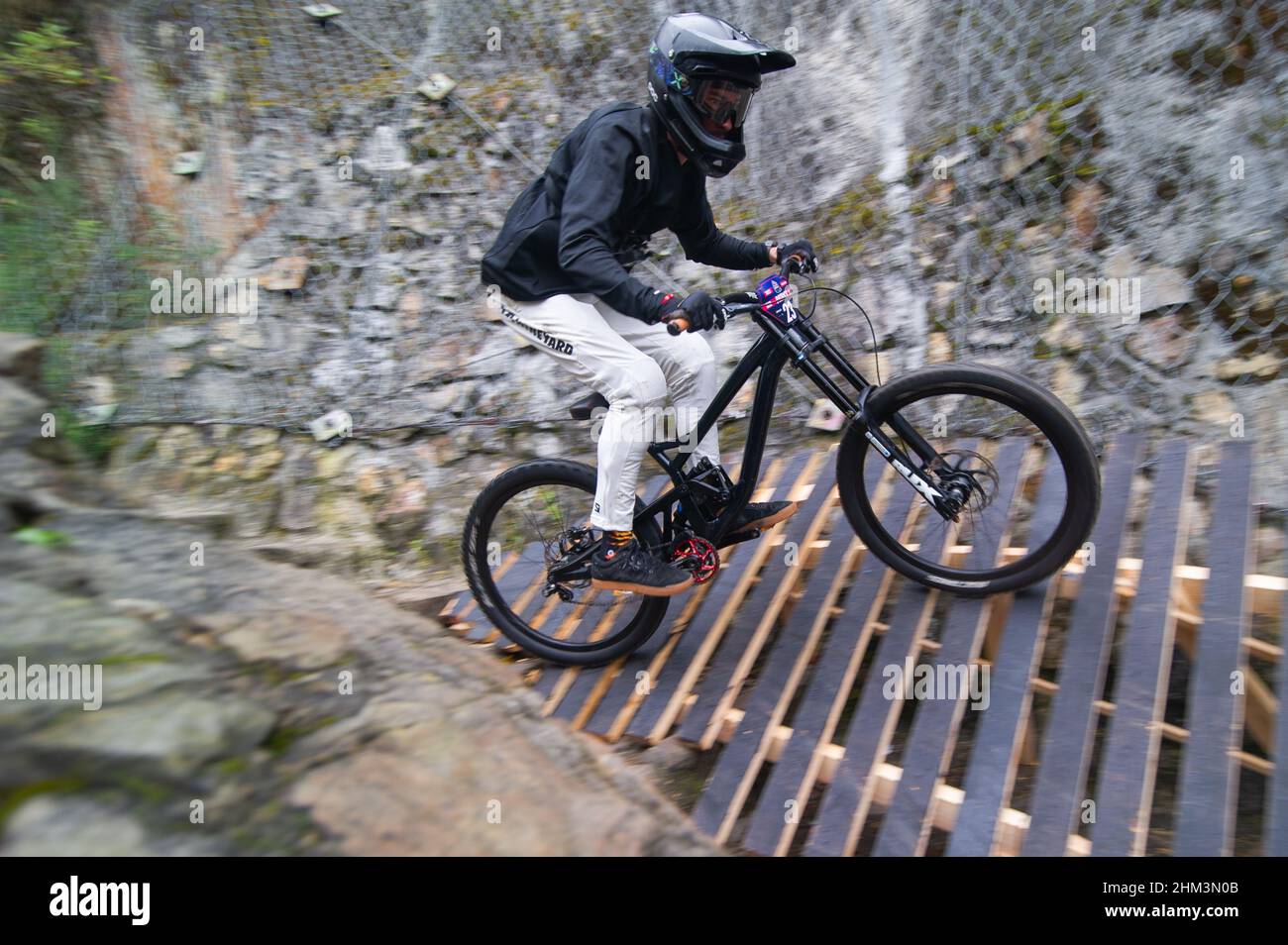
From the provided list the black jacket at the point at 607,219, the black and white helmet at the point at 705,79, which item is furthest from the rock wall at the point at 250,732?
the black and white helmet at the point at 705,79

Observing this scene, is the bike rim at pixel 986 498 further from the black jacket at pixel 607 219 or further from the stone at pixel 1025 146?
the stone at pixel 1025 146

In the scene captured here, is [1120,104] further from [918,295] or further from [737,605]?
[737,605]

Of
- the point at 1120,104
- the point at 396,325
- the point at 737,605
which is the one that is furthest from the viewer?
the point at 396,325

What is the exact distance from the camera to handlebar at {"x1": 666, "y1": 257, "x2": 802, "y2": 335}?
8.64ft

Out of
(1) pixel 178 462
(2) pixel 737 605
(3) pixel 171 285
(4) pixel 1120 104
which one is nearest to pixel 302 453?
(1) pixel 178 462

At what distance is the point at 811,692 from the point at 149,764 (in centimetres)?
194

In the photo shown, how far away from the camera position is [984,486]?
117 inches

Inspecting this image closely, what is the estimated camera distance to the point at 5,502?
10.5 feet

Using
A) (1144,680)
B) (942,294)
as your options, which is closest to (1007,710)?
(1144,680)

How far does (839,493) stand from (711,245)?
1076 mm

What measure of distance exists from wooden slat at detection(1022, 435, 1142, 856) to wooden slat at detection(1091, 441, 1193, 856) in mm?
60

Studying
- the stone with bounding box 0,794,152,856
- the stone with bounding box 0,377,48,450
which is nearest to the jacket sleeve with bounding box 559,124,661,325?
the stone with bounding box 0,794,152,856

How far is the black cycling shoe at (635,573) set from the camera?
307 centimetres

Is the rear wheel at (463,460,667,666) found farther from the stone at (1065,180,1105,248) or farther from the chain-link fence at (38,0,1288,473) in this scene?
the stone at (1065,180,1105,248)
